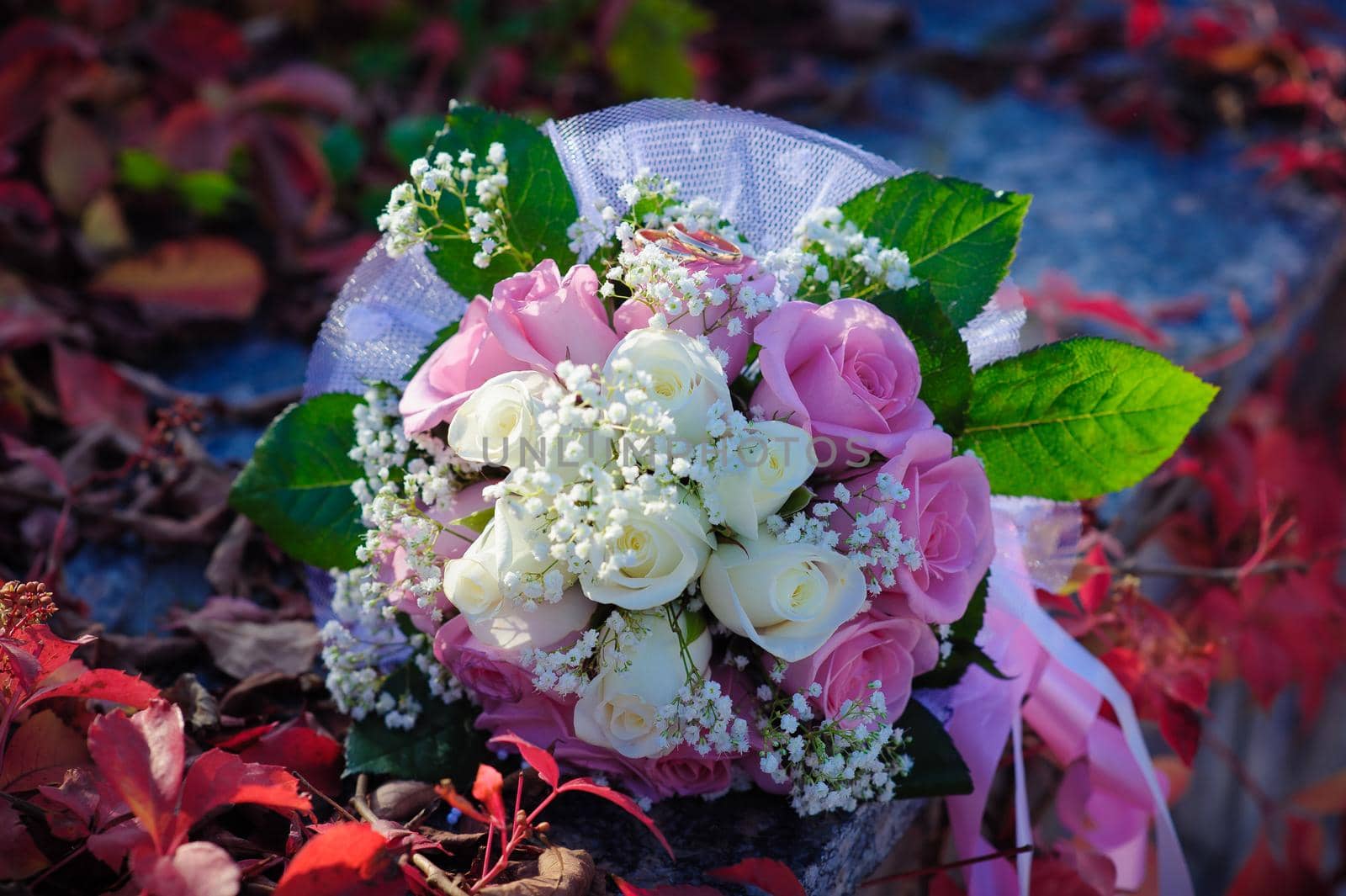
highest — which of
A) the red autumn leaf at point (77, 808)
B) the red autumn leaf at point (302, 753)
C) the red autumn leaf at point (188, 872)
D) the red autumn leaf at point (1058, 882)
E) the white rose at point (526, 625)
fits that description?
the white rose at point (526, 625)

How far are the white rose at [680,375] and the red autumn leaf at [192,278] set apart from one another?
944mm

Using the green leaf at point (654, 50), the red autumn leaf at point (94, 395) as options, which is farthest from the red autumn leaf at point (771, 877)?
the green leaf at point (654, 50)

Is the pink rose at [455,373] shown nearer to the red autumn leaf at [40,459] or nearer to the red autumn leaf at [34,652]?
the red autumn leaf at [34,652]

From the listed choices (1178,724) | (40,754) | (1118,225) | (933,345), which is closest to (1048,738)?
(1178,724)

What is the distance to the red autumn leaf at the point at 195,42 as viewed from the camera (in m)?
1.68

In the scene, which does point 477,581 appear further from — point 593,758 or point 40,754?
point 40,754

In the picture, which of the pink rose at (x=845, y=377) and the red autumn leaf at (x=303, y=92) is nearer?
the pink rose at (x=845, y=377)

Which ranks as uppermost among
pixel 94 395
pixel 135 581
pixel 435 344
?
pixel 435 344

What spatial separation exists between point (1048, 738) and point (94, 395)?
3.91 ft

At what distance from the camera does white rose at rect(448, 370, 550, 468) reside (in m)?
0.72

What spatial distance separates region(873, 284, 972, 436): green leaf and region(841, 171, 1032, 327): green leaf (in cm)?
7

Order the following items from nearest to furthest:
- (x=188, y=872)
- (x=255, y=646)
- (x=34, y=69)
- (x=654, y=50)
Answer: (x=188, y=872) < (x=255, y=646) < (x=34, y=69) < (x=654, y=50)

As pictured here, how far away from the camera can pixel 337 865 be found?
646mm

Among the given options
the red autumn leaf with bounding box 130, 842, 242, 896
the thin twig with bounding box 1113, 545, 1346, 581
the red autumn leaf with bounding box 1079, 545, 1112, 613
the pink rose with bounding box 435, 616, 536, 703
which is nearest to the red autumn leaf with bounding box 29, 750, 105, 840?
the red autumn leaf with bounding box 130, 842, 242, 896
